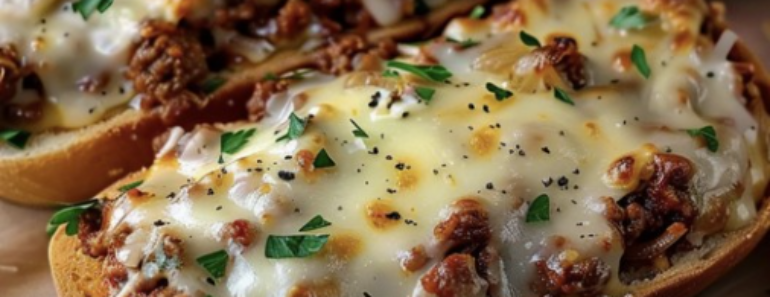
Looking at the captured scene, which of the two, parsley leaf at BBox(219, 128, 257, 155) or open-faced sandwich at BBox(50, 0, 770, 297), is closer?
open-faced sandwich at BBox(50, 0, 770, 297)

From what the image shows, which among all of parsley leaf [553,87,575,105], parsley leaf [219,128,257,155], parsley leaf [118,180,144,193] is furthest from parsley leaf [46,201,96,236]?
parsley leaf [553,87,575,105]

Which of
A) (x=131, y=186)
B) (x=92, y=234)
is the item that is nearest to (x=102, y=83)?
(x=131, y=186)

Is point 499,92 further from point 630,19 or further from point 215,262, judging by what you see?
point 215,262

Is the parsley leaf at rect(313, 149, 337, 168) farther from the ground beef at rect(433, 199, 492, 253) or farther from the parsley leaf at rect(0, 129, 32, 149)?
the parsley leaf at rect(0, 129, 32, 149)

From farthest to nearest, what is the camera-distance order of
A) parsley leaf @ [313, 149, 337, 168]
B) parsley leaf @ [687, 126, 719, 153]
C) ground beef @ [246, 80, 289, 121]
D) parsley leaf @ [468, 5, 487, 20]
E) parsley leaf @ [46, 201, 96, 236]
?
parsley leaf @ [468, 5, 487, 20] < ground beef @ [246, 80, 289, 121] < parsley leaf @ [687, 126, 719, 153] < parsley leaf @ [46, 201, 96, 236] < parsley leaf @ [313, 149, 337, 168]

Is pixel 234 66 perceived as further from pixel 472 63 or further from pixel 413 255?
pixel 413 255

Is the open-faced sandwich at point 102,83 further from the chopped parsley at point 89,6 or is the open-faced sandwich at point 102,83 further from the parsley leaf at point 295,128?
the parsley leaf at point 295,128

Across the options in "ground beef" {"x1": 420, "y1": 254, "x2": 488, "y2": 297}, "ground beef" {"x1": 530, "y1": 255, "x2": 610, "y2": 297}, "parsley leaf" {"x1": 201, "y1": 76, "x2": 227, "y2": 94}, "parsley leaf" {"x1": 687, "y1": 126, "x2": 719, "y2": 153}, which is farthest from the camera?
"parsley leaf" {"x1": 201, "y1": 76, "x2": 227, "y2": 94}
